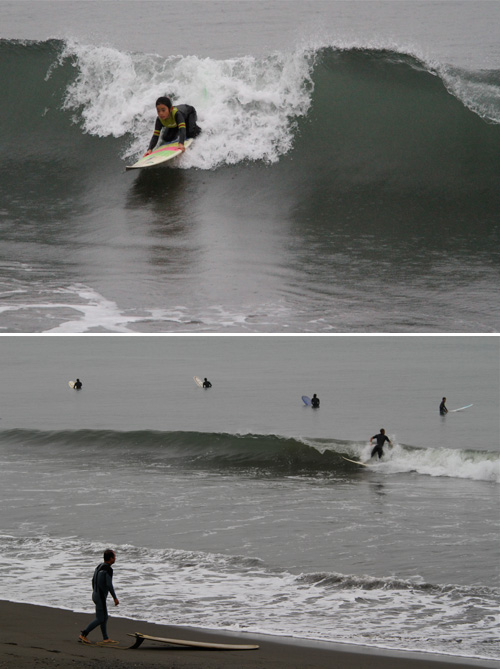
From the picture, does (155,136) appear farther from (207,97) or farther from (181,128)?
(207,97)

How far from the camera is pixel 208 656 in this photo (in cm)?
611

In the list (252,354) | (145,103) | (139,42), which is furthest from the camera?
(252,354)

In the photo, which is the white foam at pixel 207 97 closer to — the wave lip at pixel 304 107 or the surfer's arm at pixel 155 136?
the wave lip at pixel 304 107

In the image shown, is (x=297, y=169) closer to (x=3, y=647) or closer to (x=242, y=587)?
(x=242, y=587)

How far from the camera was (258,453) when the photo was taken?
17.8m

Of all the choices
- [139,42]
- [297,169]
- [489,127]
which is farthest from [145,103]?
[489,127]

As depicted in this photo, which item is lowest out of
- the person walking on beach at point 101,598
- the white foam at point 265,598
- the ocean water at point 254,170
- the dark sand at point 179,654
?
the white foam at point 265,598

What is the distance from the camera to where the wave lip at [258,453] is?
16.0 metres

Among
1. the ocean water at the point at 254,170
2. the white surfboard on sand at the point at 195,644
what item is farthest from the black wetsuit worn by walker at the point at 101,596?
the ocean water at the point at 254,170

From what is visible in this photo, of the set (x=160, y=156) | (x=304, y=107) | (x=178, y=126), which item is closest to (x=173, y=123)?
(x=178, y=126)

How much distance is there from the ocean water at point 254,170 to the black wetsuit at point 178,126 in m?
0.49

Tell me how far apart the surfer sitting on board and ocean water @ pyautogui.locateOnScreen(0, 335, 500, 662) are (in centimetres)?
646

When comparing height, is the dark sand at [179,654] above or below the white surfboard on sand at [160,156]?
below

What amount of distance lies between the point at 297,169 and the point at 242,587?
915 centimetres
